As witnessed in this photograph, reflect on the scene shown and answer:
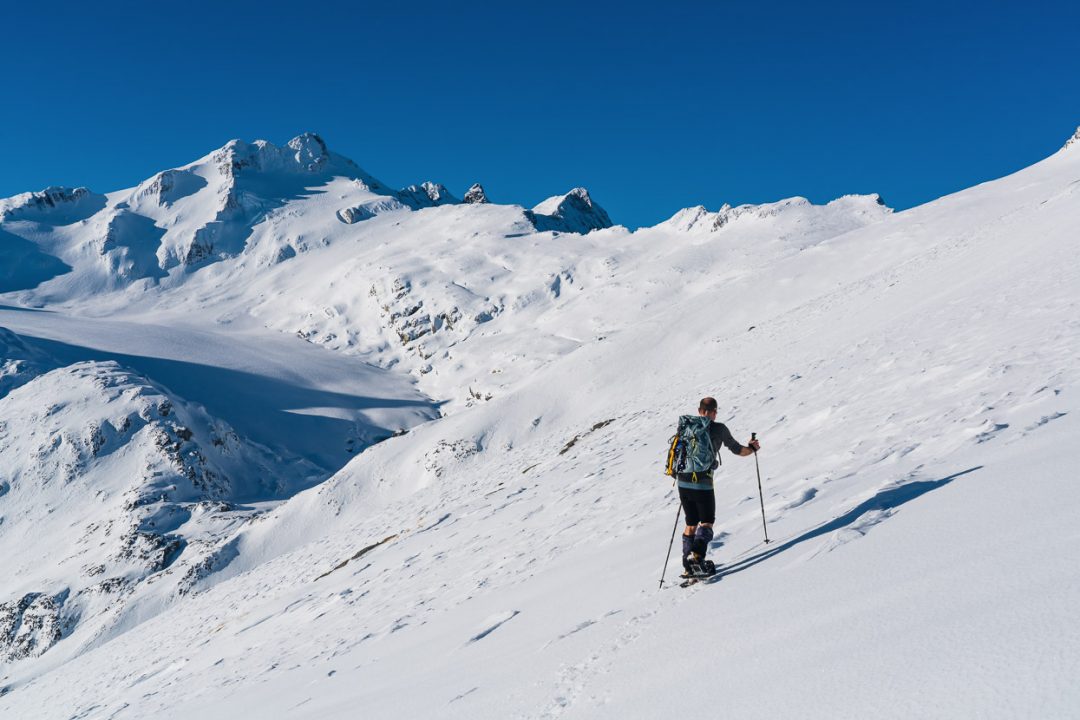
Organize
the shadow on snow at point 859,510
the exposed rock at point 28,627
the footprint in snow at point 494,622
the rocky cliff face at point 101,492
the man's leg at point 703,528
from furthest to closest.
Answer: the rocky cliff face at point 101,492 < the exposed rock at point 28,627 < the footprint in snow at point 494,622 < the man's leg at point 703,528 < the shadow on snow at point 859,510

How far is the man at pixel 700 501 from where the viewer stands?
7.19m

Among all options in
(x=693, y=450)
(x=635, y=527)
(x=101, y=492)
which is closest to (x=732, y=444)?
(x=693, y=450)

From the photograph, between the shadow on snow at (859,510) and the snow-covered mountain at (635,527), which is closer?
the snow-covered mountain at (635,527)

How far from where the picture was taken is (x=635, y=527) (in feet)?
36.7

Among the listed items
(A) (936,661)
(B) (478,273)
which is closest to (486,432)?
(A) (936,661)

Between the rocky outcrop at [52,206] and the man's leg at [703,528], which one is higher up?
the rocky outcrop at [52,206]

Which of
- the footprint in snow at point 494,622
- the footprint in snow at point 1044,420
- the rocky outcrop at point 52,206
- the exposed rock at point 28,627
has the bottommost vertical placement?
the exposed rock at point 28,627

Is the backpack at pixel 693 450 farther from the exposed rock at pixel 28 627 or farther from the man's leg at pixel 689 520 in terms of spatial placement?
the exposed rock at pixel 28 627

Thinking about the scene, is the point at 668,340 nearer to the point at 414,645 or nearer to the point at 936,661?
the point at 414,645

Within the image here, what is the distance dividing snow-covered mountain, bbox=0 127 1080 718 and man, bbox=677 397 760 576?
0.39m

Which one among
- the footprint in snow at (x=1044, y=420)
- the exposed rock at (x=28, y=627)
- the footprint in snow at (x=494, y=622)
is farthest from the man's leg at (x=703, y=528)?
the exposed rock at (x=28, y=627)

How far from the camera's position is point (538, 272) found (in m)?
129

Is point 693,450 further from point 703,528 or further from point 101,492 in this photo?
point 101,492

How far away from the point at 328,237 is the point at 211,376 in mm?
83756
